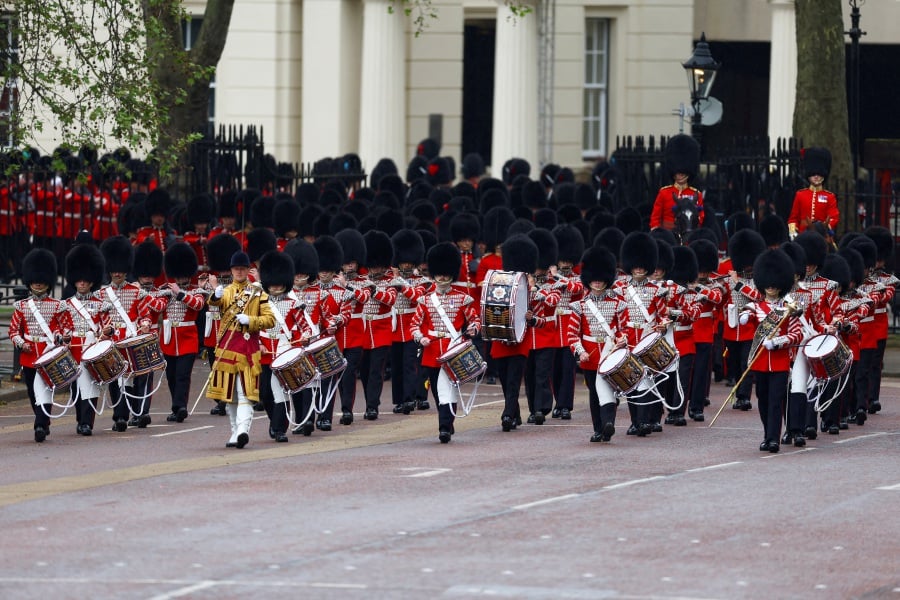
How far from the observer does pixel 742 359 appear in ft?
62.1

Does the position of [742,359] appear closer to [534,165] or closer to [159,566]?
[159,566]

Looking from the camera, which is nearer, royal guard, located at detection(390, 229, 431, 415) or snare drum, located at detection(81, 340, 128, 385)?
snare drum, located at detection(81, 340, 128, 385)

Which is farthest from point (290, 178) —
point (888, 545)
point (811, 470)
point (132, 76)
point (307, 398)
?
point (888, 545)

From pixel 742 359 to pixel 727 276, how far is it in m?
0.96

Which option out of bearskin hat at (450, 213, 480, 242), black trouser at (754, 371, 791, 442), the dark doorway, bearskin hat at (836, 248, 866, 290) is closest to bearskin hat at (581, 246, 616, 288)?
black trouser at (754, 371, 791, 442)

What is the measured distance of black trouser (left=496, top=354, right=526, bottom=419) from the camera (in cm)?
1636

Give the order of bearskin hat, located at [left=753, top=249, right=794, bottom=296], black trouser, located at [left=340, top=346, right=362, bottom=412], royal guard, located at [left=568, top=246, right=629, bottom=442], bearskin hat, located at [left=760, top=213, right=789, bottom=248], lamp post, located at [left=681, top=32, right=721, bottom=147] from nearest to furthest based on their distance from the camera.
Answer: bearskin hat, located at [left=753, top=249, right=794, bottom=296] < royal guard, located at [left=568, top=246, right=629, bottom=442] < black trouser, located at [left=340, top=346, right=362, bottom=412] < bearskin hat, located at [left=760, top=213, right=789, bottom=248] < lamp post, located at [left=681, top=32, right=721, bottom=147]

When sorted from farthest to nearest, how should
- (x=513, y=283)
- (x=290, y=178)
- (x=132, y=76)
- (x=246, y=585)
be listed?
(x=290, y=178) < (x=132, y=76) < (x=513, y=283) < (x=246, y=585)

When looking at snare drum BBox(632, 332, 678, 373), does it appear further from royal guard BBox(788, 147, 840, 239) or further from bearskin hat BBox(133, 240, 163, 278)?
royal guard BBox(788, 147, 840, 239)

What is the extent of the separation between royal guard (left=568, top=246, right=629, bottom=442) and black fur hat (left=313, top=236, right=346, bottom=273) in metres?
2.04

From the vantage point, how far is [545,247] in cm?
1717

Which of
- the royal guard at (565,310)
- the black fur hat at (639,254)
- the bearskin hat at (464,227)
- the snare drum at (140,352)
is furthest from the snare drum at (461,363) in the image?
the bearskin hat at (464,227)

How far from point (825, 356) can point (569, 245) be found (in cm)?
329

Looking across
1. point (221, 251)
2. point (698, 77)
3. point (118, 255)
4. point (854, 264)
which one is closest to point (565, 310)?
point (854, 264)
